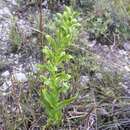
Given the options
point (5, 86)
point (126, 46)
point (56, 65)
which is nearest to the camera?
point (56, 65)

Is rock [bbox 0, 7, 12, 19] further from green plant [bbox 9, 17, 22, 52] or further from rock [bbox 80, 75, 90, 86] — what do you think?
rock [bbox 80, 75, 90, 86]

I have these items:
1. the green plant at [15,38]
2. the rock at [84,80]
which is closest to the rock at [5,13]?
the green plant at [15,38]

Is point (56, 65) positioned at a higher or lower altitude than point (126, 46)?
lower

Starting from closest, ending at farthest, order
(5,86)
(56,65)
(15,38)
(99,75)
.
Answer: (56,65), (5,86), (99,75), (15,38)

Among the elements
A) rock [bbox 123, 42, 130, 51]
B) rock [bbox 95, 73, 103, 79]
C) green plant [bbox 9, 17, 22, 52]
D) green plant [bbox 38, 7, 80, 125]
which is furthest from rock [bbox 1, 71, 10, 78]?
rock [bbox 123, 42, 130, 51]

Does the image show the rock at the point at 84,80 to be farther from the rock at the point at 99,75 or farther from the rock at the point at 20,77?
the rock at the point at 20,77

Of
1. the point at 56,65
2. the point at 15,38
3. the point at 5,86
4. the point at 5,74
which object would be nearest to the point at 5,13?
the point at 15,38

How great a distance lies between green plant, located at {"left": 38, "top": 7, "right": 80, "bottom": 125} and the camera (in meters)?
1.71

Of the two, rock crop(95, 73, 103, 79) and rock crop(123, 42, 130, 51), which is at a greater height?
rock crop(123, 42, 130, 51)

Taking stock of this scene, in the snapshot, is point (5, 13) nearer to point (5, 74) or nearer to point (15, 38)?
point (15, 38)

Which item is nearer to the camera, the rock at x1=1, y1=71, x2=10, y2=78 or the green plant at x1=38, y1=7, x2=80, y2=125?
the green plant at x1=38, y1=7, x2=80, y2=125

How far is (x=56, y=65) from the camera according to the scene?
1795 mm

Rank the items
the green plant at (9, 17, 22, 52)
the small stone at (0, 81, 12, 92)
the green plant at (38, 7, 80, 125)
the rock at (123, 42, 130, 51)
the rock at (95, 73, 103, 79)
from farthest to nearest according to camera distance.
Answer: the rock at (123, 42, 130, 51) < the green plant at (9, 17, 22, 52) < the rock at (95, 73, 103, 79) < the small stone at (0, 81, 12, 92) < the green plant at (38, 7, 80, 125)

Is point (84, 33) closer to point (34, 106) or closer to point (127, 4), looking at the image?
point (127, 4)
